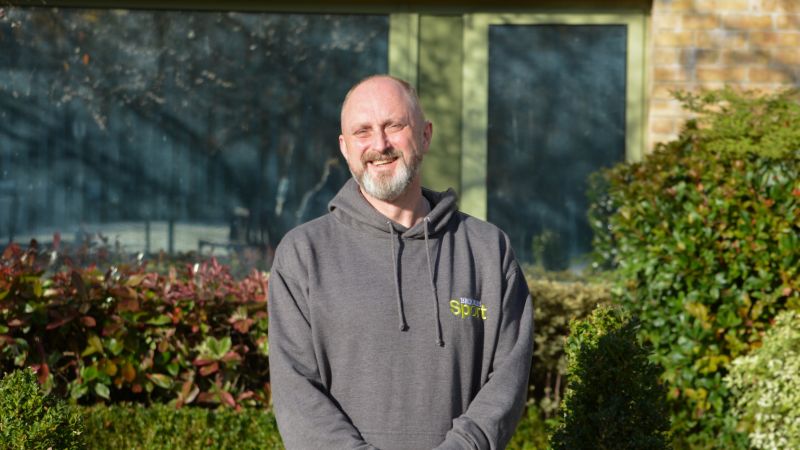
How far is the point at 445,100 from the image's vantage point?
839 cm

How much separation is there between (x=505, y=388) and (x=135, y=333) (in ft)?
12.1

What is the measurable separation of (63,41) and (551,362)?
4374 mm

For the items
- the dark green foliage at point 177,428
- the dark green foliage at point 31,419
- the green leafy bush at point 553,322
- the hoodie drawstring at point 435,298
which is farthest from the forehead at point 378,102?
the green leafy bush at point 553,322

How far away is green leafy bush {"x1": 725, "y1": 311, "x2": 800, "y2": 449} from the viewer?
19.9ft

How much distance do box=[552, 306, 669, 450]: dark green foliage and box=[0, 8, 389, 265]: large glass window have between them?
4308 mm

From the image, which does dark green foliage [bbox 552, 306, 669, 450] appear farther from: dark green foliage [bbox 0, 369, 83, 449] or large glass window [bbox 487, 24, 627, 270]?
large glass window [bbox 487, 24, 627, 270]

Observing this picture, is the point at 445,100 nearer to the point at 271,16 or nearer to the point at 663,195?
the point at 271,16

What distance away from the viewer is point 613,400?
423 cm

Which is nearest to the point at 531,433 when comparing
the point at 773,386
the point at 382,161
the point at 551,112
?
the point at 773,386

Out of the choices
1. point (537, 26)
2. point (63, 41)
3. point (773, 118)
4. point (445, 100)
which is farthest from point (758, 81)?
point (63, 41)

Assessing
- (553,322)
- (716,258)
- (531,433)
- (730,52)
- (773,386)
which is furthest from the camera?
(730,52)

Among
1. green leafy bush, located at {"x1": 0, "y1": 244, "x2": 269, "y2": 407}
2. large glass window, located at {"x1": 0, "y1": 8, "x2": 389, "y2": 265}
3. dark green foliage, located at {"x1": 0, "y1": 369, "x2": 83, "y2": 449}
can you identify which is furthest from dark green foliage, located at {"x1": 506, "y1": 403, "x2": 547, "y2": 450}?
dark green foliage, located at {"x1": 0, "y1": 369, "x2": 83, "y2": 449}

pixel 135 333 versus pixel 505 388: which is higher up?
pixel 505 388

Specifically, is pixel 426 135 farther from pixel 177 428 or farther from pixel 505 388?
pixel 177 428
